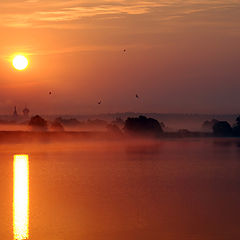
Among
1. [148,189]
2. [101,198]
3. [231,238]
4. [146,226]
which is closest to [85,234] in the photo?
[146,226]

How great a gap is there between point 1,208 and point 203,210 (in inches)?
547

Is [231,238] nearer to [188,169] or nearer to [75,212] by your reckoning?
[75,212]

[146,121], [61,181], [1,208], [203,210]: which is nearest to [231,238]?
[203,210]

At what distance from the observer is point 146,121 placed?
171875mm

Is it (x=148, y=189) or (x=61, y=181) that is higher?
(x=61, y=181)

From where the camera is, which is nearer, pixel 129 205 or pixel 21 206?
pixel 21 206

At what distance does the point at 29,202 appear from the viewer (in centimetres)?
5766

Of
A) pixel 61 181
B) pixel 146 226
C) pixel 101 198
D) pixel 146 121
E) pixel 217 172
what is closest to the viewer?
pixel 146 226

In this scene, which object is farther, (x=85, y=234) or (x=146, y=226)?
(x=146, y=226)

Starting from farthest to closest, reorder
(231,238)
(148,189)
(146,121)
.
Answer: (146,121) → (148,189) → (231,238)

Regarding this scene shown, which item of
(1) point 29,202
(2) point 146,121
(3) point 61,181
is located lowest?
(1) point 29,202

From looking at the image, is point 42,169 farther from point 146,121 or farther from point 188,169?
point 146,121

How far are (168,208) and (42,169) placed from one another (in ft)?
148

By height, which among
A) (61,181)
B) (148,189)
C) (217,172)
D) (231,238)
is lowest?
(231,238)
